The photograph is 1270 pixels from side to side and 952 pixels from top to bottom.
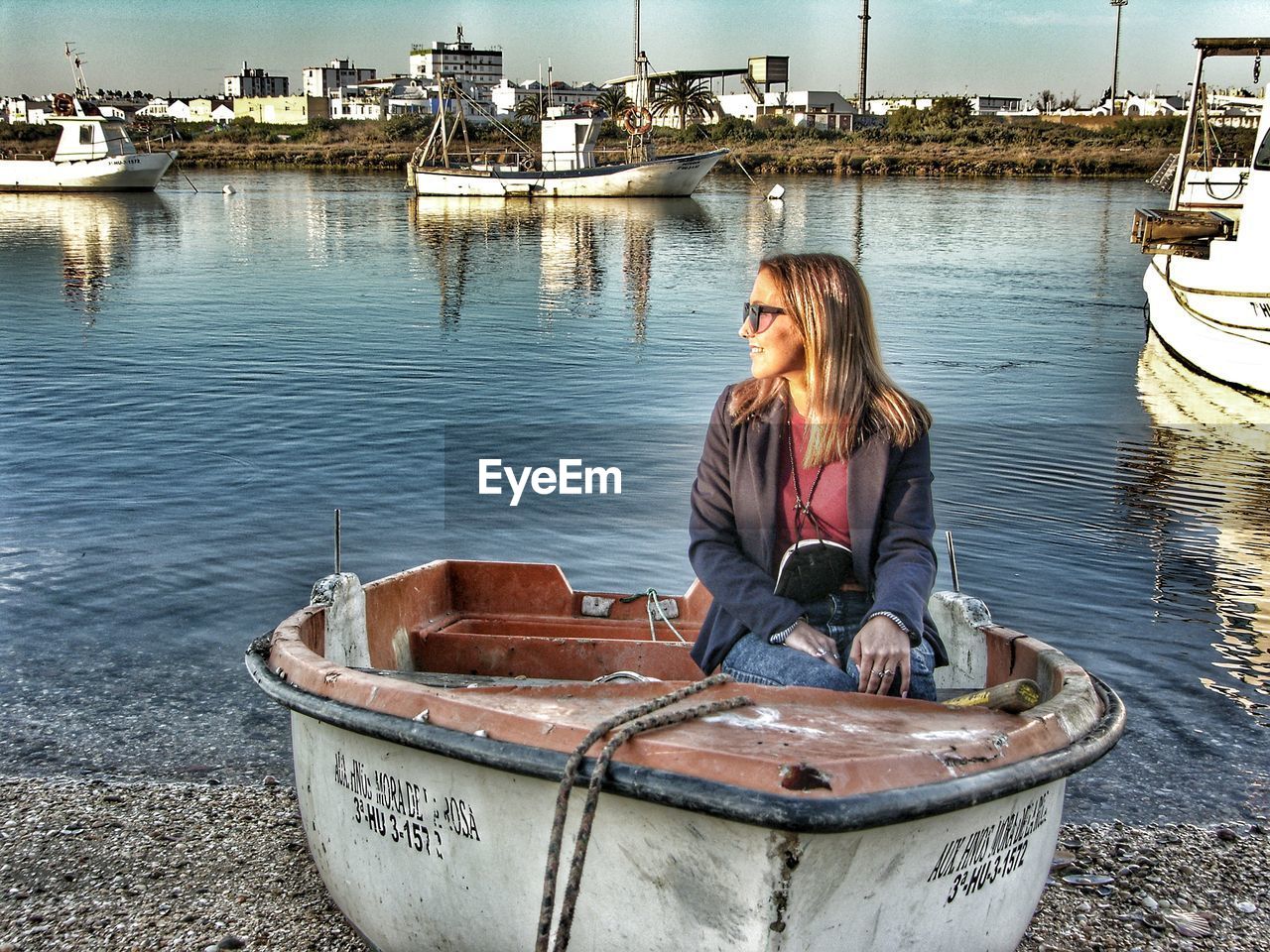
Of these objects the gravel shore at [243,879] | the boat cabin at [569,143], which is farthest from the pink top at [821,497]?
the boat cabin at [569,143]

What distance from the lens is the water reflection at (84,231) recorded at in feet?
84.9

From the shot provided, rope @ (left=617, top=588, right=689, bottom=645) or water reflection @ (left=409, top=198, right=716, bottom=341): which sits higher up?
water reflection @ (left=409, top=198, right=716, bottom=341)

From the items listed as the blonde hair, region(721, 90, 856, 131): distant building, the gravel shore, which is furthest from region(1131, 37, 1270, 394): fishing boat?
region(721, 90, 856, 131): distant building

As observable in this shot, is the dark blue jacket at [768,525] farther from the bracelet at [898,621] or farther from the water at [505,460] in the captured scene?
the water at [505,460]

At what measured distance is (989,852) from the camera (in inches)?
126

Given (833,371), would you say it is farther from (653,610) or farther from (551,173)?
(551,173)

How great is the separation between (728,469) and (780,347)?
368 mm

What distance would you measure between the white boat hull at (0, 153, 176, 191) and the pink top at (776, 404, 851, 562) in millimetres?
59712

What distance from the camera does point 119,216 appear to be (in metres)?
45.3

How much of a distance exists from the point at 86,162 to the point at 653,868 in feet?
203

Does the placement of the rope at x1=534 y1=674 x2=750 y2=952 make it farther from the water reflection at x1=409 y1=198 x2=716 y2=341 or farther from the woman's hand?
the water reflection at x1=409 y1=198 x2=716 y2=341

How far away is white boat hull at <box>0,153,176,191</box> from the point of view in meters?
57.8

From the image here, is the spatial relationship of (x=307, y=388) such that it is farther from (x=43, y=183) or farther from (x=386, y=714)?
(x=43, y=183)

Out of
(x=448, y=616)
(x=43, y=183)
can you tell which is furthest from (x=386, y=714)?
(x=43, y=183)
